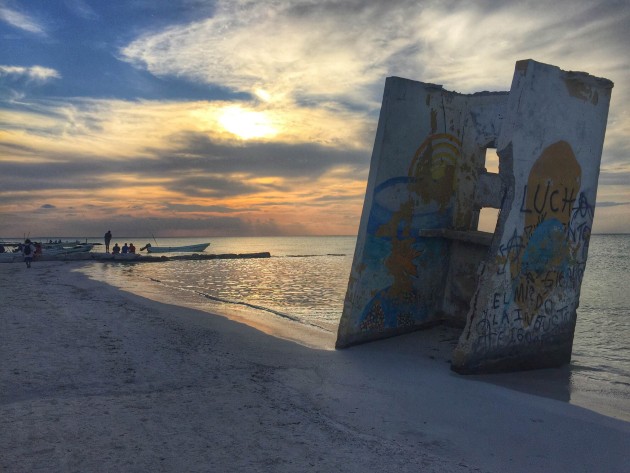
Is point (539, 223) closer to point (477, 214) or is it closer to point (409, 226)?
point (409, 226)

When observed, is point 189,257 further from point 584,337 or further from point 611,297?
point 584,337

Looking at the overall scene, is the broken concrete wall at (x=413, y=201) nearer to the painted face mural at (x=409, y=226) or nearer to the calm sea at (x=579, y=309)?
the painted face mural at (x=409, y=226)

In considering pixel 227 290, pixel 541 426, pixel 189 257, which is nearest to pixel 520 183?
pixel 541 426

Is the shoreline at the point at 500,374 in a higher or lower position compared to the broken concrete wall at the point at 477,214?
lower

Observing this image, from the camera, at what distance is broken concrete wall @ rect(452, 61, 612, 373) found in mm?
6973

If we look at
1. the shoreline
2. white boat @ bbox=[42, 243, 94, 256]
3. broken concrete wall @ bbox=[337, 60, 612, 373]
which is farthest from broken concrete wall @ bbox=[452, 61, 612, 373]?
white boat @ bbox=[42, 243, 94, 256]

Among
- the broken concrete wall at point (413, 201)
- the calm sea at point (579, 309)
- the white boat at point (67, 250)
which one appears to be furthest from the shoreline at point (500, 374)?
the white boat at point (67, 250)

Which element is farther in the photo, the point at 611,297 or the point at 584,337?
the point at 611,297

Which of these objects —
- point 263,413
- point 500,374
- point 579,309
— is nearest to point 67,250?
point 579,309

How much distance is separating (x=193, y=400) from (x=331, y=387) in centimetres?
177

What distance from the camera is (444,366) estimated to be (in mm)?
7586

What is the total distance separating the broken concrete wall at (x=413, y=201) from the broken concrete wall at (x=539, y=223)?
2.07 meters

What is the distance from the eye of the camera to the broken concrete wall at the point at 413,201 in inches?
336

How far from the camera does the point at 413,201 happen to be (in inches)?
363
